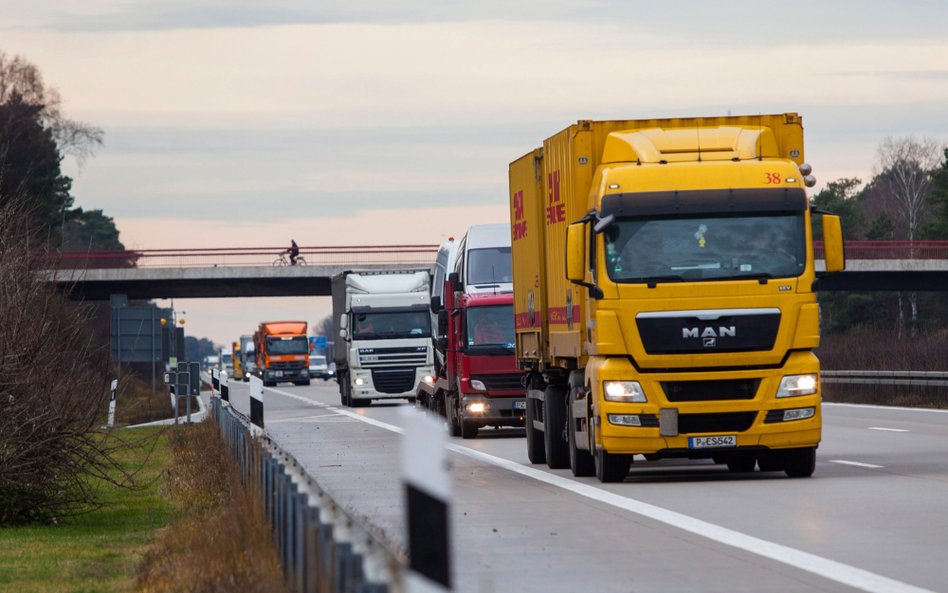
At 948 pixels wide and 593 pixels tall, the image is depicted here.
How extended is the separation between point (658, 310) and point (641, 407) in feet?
3.14

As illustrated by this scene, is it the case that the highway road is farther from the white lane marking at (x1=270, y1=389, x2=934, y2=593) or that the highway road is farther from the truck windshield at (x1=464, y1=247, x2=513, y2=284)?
the truck windshield at (x1=464, y1=247, x2=513, y2=284)

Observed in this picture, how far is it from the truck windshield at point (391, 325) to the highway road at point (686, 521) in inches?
974

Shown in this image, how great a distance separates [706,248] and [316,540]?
11.0m

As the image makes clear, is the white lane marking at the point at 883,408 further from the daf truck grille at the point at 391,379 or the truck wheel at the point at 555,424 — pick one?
the truck wheel at the point at 555,424

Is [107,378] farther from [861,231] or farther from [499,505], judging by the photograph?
[861,231]

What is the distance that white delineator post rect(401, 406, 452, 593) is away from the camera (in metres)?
5.52

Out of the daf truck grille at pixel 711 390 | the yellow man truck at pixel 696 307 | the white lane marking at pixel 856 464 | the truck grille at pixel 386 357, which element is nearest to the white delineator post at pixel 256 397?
the yellow man truck at pixel 696 307

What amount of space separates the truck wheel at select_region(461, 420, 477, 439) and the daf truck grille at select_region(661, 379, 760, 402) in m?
12.2

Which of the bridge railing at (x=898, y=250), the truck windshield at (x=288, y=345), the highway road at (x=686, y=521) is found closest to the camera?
the highway road at (x=686, y=521)

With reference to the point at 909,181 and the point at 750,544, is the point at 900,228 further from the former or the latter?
the point at 750,544

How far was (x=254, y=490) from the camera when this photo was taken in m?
11.9

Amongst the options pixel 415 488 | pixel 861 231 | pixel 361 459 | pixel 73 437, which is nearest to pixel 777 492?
pixel 73 437

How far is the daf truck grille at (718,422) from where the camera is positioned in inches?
713

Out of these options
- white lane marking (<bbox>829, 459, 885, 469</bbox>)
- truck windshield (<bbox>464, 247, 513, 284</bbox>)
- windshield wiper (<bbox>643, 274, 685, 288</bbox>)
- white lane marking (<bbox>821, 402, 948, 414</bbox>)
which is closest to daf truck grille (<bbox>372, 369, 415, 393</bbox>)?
white lane marking (<bbox>821, 402, 948, 414</bbox>)
